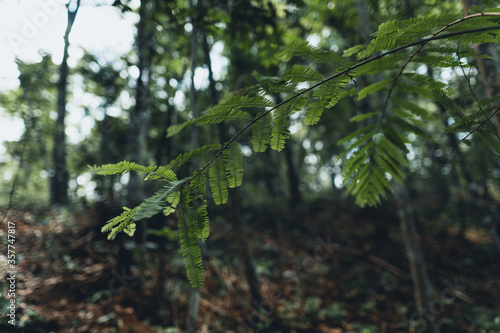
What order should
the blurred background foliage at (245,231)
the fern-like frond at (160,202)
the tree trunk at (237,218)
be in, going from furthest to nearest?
1. the tree trunk at (237,218)
2. the blurred background foliage at (245,231)
3. the fern-like frond at (160,202)

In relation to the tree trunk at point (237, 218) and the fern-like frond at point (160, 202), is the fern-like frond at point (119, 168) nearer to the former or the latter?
the fern-like frond at point (160, 202)

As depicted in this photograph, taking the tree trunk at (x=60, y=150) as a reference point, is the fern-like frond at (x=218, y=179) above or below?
below

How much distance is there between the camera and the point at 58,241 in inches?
177

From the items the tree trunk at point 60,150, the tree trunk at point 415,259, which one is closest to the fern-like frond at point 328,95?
the tree trunk at point 415,259

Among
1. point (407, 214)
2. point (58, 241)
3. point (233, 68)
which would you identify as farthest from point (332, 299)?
point (233, 68)

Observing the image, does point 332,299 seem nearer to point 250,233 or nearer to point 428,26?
point 250,233

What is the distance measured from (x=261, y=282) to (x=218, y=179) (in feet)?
18.6

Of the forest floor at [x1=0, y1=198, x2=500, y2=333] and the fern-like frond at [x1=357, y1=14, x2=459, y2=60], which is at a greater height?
the fern-like frond at [x1=357, y1=14, x2=459, y2=60]

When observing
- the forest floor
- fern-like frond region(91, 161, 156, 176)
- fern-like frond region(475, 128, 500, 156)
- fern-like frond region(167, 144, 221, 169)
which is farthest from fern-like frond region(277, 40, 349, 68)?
the forest floor

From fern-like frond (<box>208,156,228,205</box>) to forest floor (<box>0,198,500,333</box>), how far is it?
3.41 meters

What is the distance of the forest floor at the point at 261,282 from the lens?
3547mm

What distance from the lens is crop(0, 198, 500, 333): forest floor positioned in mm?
3547

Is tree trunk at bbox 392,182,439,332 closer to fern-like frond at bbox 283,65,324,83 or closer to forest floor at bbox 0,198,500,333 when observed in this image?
forest floor at bbox 0,198,500,333

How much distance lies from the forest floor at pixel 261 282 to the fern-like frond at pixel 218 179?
3.41 metres
